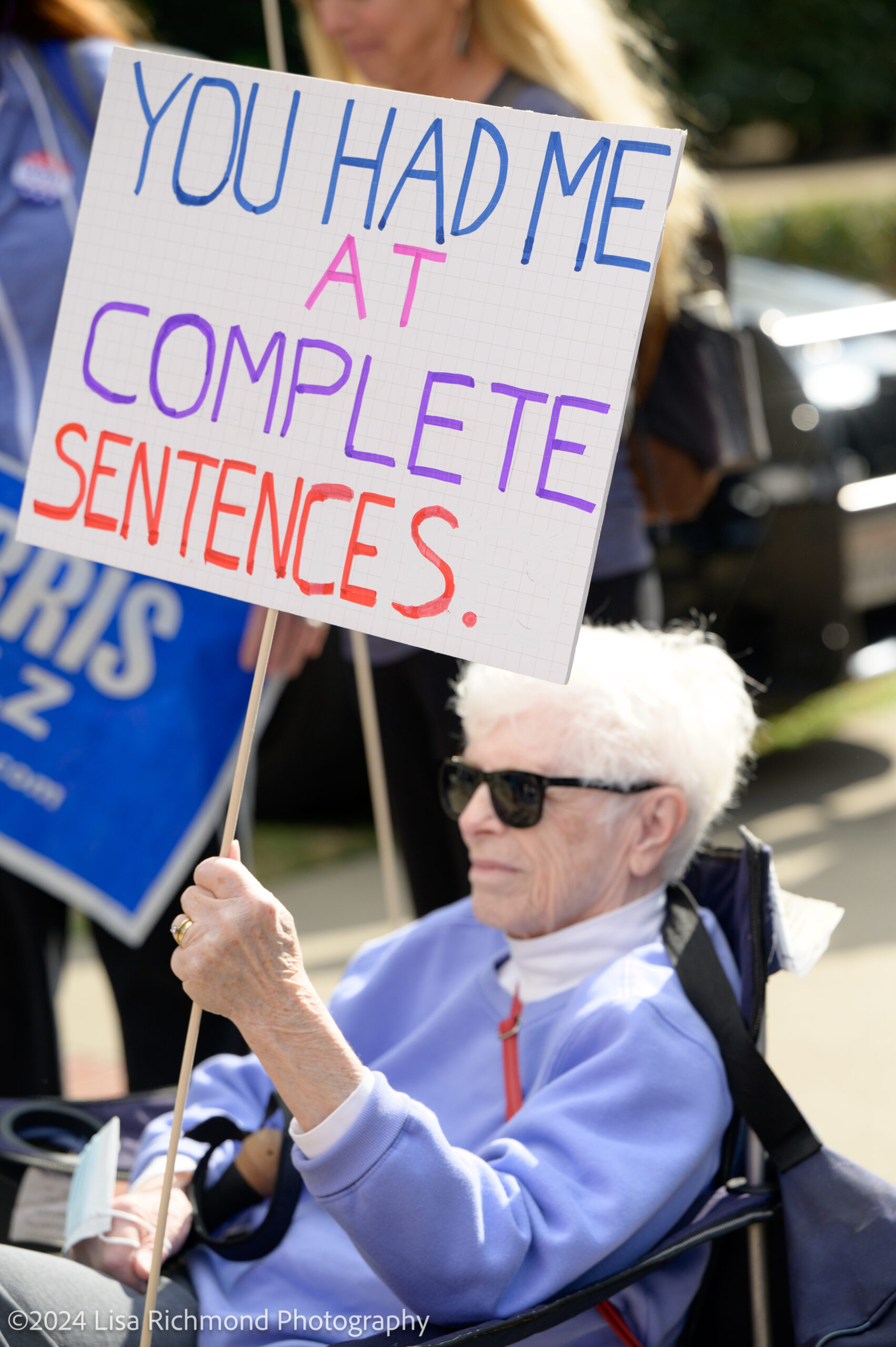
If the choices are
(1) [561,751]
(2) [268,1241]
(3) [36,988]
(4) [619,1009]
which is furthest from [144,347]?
(3) [36,988]

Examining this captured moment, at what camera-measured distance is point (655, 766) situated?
1.86 metres

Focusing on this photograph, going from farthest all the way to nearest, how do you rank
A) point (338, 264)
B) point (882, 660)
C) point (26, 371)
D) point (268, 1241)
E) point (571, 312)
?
point (882, 660), point (26, 371), point (268, 1241), point (338, 264), point (571, 312)

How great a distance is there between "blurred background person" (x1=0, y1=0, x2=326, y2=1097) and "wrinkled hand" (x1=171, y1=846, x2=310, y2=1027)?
104 cm

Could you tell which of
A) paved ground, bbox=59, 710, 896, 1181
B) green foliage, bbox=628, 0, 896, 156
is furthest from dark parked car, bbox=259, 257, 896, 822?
green foliage, bbox=628, 0, 896, 156

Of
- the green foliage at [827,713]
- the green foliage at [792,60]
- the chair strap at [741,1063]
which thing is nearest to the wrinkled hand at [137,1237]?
the chair strap at [741,1063]

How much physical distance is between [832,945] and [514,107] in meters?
2.32

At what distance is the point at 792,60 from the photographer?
2406cm

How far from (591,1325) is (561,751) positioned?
65 cm

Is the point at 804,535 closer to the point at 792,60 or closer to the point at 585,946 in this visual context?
the point at 585,946

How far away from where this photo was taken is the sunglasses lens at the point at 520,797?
1.84 meters

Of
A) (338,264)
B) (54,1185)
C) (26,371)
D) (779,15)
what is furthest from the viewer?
(779,15)

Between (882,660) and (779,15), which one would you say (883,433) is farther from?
(779,15)

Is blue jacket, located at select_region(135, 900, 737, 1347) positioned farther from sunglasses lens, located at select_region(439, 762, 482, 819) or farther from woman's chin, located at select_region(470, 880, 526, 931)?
sunglasses lens, located at select_region(439, 762, 482, 819)

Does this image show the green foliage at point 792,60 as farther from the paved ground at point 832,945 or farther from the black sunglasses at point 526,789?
the black sunglasses at point 526,789
